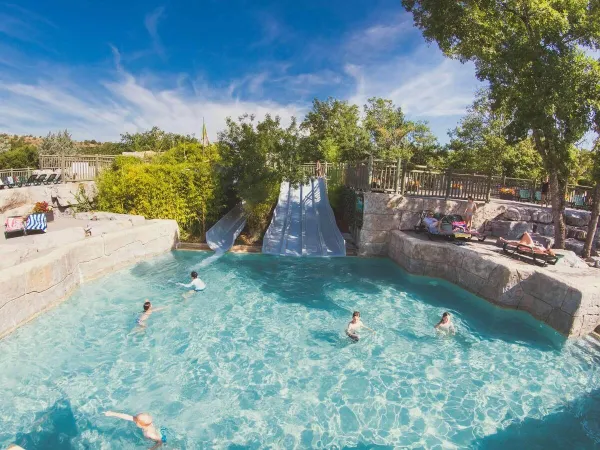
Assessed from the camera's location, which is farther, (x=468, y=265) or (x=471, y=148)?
(x=471, y=148)

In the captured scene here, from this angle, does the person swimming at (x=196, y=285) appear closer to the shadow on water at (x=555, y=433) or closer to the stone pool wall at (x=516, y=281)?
the stone pool wall at (x=516, y=281)

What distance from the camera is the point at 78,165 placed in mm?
14109

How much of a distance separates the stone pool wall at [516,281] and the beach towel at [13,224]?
36.0ft

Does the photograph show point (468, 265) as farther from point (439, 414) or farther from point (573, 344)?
point (439, 414)

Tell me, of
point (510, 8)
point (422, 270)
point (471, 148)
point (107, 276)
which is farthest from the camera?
point (471, 148)

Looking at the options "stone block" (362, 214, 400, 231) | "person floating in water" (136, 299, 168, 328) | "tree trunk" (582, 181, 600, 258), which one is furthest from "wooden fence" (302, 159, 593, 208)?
"person floating in water" (136, 299, 168, 328)

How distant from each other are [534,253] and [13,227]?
13390 mm

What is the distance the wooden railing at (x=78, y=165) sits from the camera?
13930 mm

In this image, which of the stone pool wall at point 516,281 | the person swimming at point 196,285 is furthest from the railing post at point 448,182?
the person swimming at point 196,285

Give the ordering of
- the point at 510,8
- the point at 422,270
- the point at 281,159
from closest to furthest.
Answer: the point at 510,8, the point at 422,270, the point at 281,159

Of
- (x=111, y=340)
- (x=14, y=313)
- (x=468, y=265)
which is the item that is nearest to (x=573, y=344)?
(x=468, y=265)

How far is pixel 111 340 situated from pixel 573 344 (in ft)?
29.9

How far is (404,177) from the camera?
12344 mm

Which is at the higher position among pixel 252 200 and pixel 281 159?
pixel 281 159
